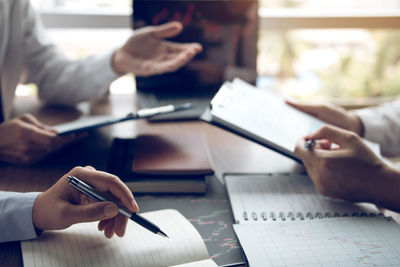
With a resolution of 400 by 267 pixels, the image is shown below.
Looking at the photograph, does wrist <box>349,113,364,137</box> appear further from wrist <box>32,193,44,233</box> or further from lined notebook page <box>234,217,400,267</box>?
wrist <box>32,193,44,233</box>

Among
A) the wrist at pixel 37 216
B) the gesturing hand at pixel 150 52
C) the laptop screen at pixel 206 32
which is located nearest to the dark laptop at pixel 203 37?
the laptop screen at pixel 206 32

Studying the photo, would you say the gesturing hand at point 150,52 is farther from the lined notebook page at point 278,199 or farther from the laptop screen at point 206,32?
the lined notebook page at point 278,199

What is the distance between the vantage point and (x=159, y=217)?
585 mm

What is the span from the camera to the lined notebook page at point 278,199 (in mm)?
637

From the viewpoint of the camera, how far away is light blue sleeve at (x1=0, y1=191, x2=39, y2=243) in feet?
1.74

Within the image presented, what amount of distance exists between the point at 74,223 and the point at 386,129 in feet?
2.61

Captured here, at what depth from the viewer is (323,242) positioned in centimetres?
55

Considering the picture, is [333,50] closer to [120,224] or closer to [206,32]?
[206,32]

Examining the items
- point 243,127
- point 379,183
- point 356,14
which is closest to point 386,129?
point 379,183

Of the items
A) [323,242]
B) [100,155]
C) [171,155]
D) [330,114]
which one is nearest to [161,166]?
[171,155]

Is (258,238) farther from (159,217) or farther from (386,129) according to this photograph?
(386,129)

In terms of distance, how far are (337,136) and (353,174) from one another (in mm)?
74

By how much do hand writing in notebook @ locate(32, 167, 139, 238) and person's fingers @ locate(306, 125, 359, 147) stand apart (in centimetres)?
38

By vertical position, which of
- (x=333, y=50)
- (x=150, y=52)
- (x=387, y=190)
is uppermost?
(x=150, y=52)
